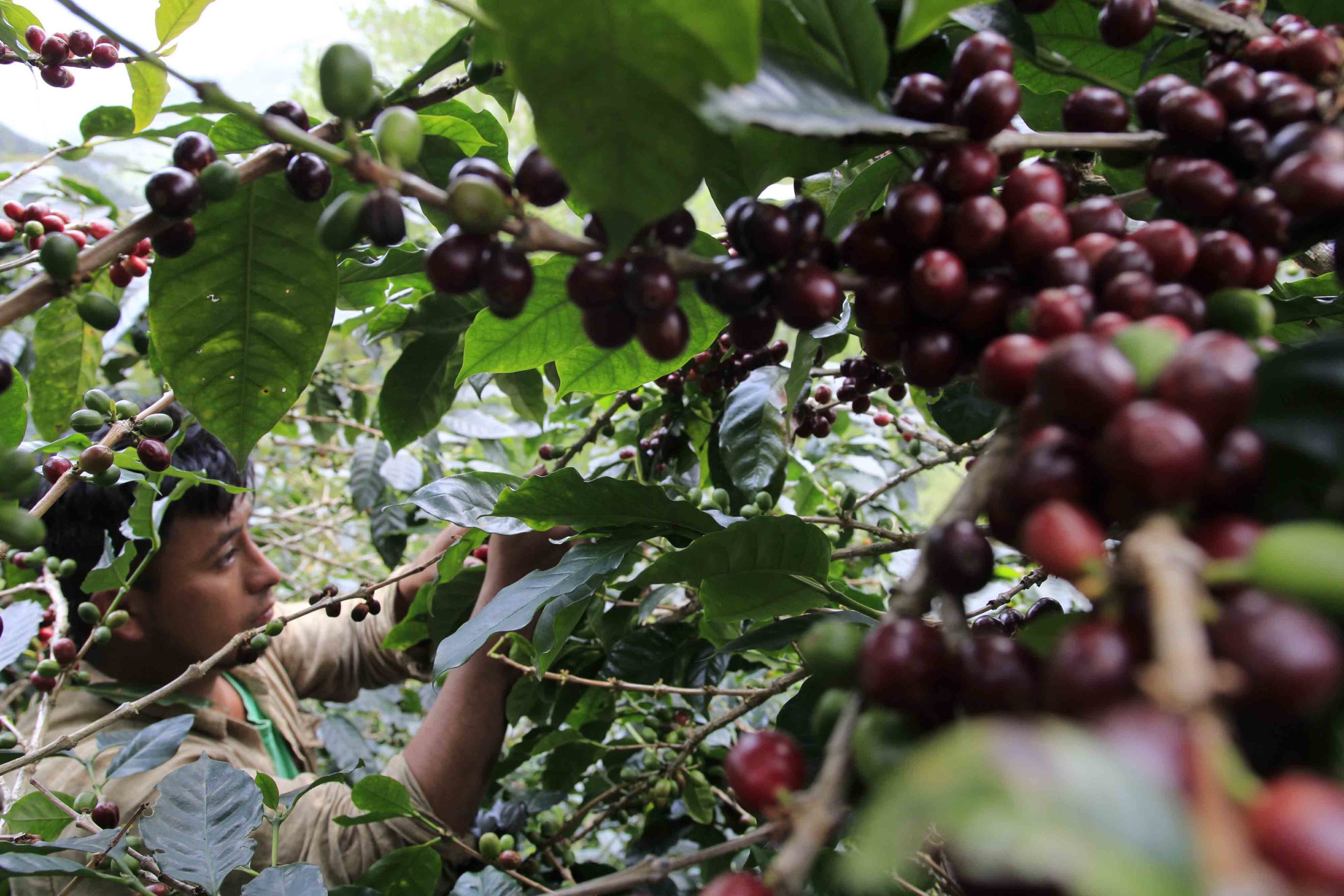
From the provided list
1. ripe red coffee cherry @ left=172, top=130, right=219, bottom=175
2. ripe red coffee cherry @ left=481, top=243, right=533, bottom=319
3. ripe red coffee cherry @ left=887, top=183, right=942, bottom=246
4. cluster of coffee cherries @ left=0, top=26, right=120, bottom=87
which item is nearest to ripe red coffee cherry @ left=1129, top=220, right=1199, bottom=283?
ripe red coffee cherry @ left=887, top=183, right=942, bottom=246

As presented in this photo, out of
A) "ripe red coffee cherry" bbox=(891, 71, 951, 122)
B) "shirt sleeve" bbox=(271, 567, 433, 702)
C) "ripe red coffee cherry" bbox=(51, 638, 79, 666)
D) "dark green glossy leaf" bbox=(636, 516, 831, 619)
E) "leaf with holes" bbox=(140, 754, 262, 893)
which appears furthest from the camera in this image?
"shirt sleeve" bbox=(271, 567, 433, 702)

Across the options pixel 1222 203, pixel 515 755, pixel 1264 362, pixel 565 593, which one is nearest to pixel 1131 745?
pixel 1264 362

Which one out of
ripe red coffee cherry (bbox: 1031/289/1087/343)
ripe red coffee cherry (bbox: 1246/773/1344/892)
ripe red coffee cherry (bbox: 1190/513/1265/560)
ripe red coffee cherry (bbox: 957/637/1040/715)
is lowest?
ripe red coffee cherry (bbox: 957/637/1040/715)

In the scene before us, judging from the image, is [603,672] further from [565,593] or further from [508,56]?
[508,56]

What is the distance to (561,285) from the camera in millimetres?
897

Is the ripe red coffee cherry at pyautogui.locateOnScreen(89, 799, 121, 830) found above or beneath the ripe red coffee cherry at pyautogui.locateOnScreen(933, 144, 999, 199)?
beneath

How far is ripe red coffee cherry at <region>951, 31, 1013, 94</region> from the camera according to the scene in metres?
0.50

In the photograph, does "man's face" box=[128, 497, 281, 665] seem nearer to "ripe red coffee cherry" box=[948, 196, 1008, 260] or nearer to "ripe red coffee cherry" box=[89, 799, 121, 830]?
"ripe red coffee cherry" box=[89, 799, 121, 830]

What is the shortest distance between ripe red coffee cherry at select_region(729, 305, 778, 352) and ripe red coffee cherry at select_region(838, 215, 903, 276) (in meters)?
0.06

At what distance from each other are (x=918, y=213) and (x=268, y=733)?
2227 millimetres

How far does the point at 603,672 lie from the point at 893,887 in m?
0.71

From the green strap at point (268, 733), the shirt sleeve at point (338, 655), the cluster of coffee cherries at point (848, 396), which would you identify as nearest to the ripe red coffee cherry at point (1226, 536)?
the cluster of coffee cherries at point (848, 396)

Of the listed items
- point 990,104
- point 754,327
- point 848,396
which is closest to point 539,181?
point 754,327

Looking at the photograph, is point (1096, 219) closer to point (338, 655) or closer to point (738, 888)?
point (738, 888)
